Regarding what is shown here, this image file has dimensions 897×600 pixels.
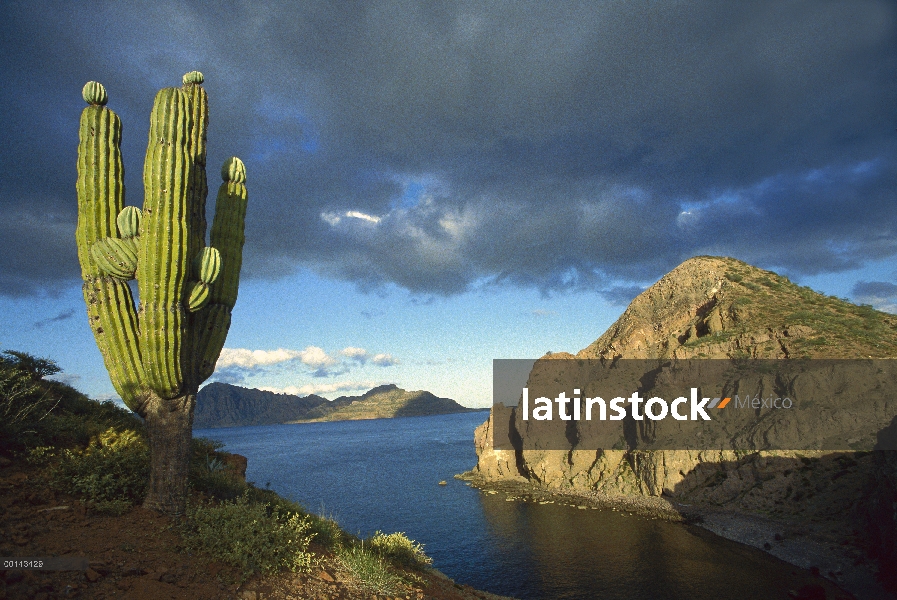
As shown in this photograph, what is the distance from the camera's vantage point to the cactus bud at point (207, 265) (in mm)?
10211

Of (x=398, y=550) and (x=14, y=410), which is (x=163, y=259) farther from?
(x=398, y=550)

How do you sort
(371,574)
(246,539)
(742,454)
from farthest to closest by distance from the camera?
1. (742,454)
2. (371,574)
3. (246,539)

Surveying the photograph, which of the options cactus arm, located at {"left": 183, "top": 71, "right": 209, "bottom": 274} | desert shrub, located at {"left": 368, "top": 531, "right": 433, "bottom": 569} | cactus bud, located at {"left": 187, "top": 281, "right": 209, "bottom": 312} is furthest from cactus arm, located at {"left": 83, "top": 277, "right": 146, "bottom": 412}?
desert shrub, located at {"left": 368, "top": 531, "right": 433, "bottom": 569}

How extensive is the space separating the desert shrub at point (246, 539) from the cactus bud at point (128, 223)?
6220 millimetres

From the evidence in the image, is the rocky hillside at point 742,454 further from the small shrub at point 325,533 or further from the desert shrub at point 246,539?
the desert shrub at point 246,539

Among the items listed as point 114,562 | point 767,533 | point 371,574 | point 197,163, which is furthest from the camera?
point 767,533

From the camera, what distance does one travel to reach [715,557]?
2841cm

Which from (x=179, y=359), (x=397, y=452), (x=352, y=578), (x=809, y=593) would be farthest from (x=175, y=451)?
(x=397, y=452)

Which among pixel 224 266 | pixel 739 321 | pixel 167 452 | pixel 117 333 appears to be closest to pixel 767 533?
pixel 739 321

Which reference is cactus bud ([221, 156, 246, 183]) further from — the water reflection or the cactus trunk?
the water reflection

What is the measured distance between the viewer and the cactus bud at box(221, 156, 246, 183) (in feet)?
39.7
